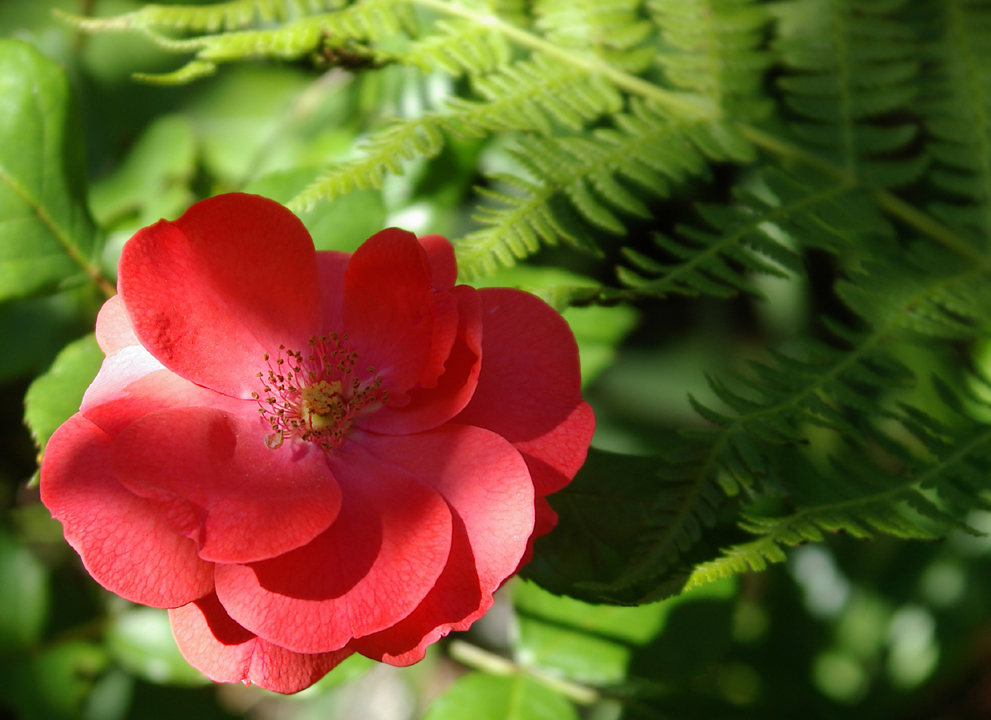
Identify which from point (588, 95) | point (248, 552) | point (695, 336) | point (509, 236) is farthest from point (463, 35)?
point (695, 336)

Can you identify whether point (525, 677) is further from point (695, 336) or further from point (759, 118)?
point (695, 336)

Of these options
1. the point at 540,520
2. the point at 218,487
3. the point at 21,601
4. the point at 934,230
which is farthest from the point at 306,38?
the point at 21,601

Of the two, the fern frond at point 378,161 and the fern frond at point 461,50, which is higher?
the fern frond at point 461,50

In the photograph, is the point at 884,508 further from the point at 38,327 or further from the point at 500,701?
the point at 38,327

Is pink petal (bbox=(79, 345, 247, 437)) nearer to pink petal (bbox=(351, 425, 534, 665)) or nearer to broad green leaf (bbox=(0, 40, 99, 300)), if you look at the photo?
pink petal (bbox=(351, 425, 534, 665))

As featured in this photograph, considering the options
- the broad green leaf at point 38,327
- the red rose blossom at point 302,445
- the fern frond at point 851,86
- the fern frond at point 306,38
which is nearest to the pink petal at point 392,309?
the red rose blossom at point 302,445

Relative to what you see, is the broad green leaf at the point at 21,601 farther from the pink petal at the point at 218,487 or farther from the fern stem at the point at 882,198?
the fern stem at the point at 882,198
